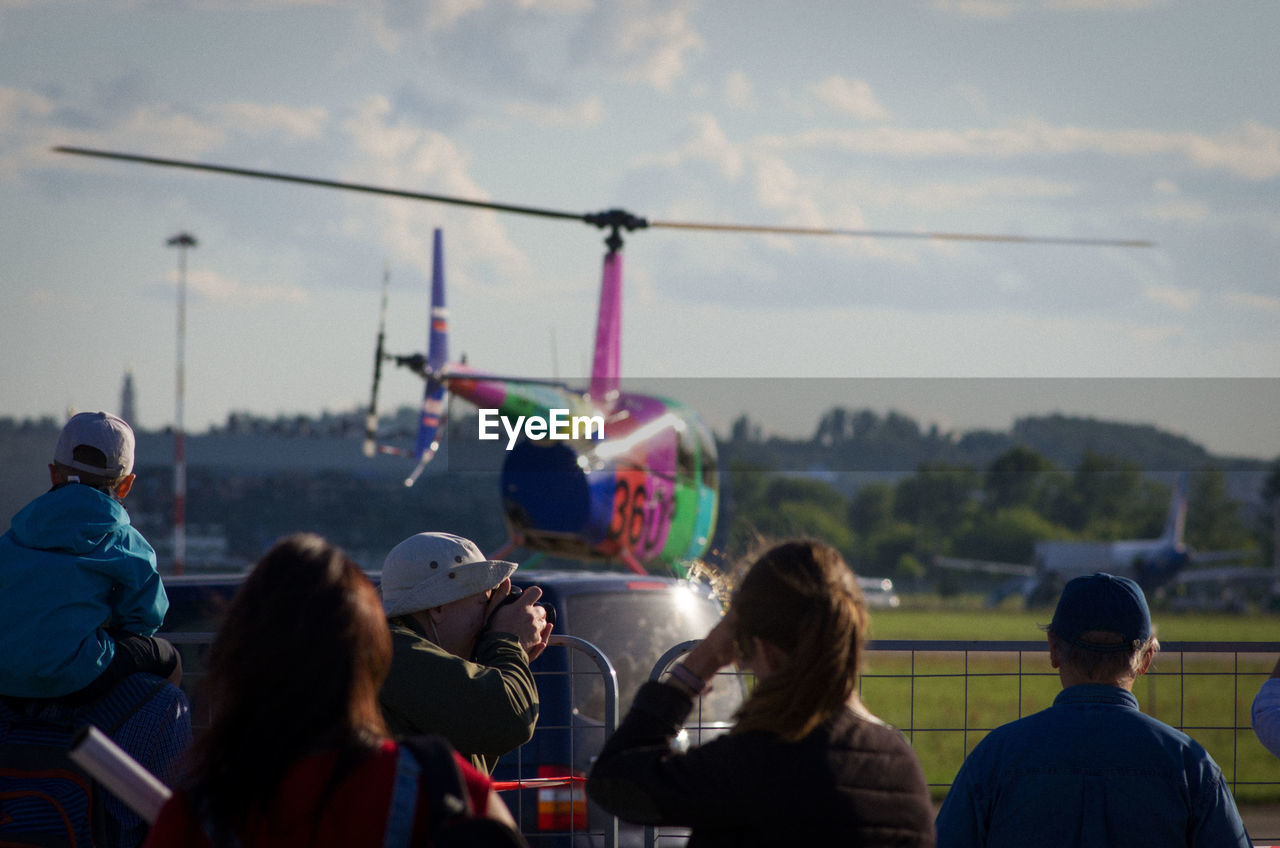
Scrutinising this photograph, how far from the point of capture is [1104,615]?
269cm

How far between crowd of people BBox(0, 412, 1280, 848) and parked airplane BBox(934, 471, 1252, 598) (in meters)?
67.2

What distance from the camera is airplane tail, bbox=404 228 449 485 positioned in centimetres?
1902

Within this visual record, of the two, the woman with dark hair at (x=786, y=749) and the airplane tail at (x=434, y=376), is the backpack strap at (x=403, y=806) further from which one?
the airplane tail at (x=434, y=376)

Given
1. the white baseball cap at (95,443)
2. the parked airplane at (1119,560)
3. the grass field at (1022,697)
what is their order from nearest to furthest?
the white baseball cap at (95,443)
the grass field at (1022,697)
the parked airplane at (1119,560)

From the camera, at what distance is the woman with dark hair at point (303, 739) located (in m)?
1.72

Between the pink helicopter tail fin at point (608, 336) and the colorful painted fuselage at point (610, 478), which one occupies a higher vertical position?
the pink helicopter tail fin at point (608, 336)

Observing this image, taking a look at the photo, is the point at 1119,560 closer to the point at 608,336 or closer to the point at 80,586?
the point at 608,336

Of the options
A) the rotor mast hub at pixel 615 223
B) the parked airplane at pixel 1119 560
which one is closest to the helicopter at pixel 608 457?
the rotor mast hub at pixel 615 223

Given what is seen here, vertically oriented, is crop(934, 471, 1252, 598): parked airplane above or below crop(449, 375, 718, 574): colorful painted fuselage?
below

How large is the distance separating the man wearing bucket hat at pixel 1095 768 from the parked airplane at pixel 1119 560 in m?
67.1

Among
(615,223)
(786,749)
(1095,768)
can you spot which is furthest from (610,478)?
(786,749)

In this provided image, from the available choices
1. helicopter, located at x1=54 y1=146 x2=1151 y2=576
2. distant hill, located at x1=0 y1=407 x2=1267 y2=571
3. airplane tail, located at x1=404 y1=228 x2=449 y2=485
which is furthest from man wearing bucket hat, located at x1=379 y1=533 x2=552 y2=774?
distant hill, located at x1=0 y1=407 x2=1267 y2=571

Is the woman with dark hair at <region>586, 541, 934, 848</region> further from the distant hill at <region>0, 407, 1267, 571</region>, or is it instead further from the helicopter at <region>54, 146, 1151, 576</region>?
the distant hill at <region>0, 407, 1267, 571</region>

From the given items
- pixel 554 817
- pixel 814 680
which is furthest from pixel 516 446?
pixel 814 680
